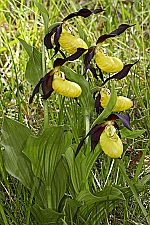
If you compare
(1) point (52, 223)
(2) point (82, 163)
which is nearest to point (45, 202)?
(1) point (52, 223)

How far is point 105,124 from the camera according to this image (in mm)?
1015

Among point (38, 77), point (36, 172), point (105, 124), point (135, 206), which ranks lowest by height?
point (135, 206)

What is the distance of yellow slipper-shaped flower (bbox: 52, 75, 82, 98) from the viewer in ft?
3.29

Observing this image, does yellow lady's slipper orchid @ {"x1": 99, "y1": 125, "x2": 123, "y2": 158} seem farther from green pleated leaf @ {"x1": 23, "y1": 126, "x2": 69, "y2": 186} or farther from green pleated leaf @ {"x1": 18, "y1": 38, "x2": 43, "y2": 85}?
green pleated leaf @ {"x1": 18, "y1": 38, "x2": 43, "y2": 85}

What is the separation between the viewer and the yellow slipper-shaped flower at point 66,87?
1.00 m

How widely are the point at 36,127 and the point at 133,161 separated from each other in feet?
1.37

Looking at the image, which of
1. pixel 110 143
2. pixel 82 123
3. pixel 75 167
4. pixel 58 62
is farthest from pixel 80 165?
pixel 82 123

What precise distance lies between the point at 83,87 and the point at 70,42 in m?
0.12

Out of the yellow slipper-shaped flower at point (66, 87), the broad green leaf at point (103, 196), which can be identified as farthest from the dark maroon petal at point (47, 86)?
the broad green leaf at point (103, 196)

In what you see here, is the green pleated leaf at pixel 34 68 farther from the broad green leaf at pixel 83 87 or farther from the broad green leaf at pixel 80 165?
the broad green leaf at pixel 80 165

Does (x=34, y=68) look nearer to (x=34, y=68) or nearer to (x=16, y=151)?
(x=34, y=68)

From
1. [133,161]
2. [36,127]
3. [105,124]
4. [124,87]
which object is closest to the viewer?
[105,124]

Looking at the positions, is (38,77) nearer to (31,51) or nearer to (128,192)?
(31,51)

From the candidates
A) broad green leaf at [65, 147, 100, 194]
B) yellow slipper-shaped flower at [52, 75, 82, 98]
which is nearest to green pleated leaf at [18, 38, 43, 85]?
yellow slipper-shaped flower at [52, 75, 82, 98]
